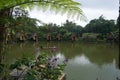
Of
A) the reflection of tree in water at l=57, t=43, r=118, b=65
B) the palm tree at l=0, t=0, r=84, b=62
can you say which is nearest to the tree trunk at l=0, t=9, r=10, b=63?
the palm tree at l=0, t=0, r=84, b=62

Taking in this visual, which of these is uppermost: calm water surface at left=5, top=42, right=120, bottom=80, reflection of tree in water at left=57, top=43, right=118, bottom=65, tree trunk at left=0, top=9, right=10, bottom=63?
tree trunk at left=0, top=9, right=10, bottom=63

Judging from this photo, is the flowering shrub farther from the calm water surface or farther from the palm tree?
Answer: the palm tree

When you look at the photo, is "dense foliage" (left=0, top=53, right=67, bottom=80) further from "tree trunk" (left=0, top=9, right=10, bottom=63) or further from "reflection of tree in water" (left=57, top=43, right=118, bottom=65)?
"reflection of tree in water" (left=57, top=43, right=118, bottom=65)

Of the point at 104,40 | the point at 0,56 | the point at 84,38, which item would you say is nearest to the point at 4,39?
the point at 0,56

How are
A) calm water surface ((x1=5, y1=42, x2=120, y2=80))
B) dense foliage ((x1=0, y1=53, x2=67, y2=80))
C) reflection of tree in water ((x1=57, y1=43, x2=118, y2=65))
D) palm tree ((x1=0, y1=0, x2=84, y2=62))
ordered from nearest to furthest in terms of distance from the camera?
palm tree ((x1=0, y1=0, x2=84, y2=62))
dense foliage ((x1=0, y1=53, x2=67, y2=80))
calm water surface ((x1=5, y1=42, x2=120, y2=80))
reflection of tree in water ((x1=57, y1=43, x2=118, y2=65))

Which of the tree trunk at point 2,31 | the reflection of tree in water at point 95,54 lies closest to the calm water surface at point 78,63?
the reflection of tree in water at point 95,54

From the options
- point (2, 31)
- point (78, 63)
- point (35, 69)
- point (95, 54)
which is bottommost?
point (95, 54)

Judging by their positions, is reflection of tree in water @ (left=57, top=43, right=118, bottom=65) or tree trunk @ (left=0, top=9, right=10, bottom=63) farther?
reflection of tree in water @ (left=57, top=43, right=118, bottom=65)

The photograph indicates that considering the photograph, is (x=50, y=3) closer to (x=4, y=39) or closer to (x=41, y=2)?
(x=41, y=2)

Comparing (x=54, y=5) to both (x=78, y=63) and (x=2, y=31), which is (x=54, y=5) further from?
(x=78, y=63)

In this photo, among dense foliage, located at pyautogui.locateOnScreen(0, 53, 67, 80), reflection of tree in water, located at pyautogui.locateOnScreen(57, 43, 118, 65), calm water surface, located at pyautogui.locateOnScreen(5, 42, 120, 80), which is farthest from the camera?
reflection of tree in water, located at pyautogui.locateOnScreen(57, 43, 118, 65)

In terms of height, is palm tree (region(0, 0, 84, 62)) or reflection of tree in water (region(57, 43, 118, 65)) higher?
palm tree (region(0, 0, 84, 62))

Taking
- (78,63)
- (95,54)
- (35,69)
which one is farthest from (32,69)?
(95,54)

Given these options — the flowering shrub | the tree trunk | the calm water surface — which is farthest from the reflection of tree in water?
the tree trunk
